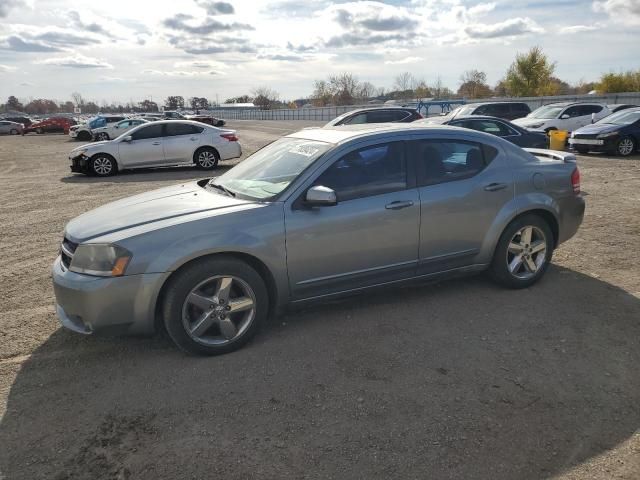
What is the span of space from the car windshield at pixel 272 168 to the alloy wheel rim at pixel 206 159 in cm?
1047

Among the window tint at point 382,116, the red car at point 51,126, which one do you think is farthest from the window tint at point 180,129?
the red car at point 51,126

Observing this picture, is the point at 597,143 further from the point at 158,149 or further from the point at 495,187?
the point at 495,187

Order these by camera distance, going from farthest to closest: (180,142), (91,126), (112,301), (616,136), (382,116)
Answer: (91,126) → (616,136) → (382,116) → (180,142) → (112,301)

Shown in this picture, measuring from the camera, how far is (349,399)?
3.24 m

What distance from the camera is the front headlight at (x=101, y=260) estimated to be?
138 inches

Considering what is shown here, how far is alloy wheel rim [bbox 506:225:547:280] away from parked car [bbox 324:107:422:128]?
10177 millimetres

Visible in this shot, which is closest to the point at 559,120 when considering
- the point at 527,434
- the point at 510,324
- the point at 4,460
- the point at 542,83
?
the point at 510,324

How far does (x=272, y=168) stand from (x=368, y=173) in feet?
2.87

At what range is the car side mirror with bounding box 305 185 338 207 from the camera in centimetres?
380

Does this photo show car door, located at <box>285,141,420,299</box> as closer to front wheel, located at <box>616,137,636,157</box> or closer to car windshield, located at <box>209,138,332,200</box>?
car windshield, located at <box>209,138,332,200</box>

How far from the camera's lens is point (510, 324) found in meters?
4.21

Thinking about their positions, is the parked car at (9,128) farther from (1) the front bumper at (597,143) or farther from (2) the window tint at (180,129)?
(1) the front bumper at (597,143)

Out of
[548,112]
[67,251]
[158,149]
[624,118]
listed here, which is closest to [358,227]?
[67,251]

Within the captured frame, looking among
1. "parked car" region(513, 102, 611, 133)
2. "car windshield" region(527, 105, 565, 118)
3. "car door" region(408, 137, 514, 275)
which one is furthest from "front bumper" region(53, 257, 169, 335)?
"car windshield" region(527, 105, 565, 118)
